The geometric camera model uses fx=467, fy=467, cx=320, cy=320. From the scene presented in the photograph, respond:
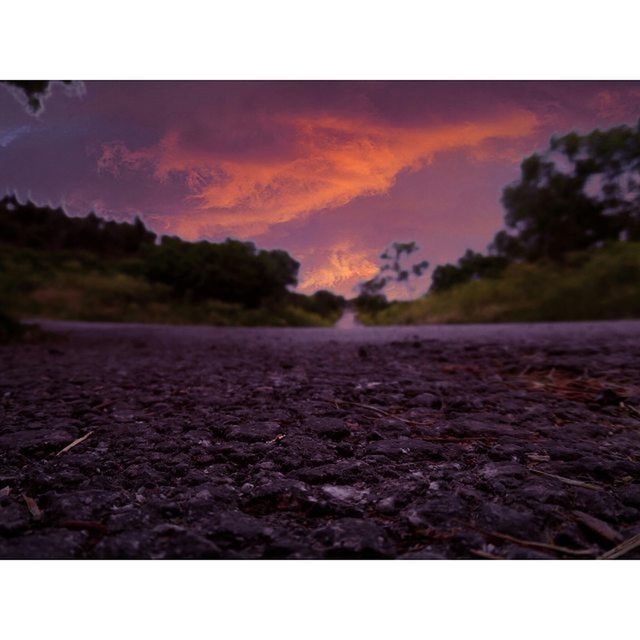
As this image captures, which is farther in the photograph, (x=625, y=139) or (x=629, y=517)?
(x=625, y=139)

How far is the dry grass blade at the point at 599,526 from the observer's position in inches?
40.1

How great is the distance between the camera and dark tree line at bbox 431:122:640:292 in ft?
9.61

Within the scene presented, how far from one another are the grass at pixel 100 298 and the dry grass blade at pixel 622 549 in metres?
2.57

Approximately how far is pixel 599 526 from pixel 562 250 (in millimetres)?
3240

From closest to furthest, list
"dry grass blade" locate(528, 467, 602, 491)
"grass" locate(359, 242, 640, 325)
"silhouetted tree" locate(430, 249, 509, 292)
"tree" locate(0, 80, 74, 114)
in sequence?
"dry grass blade" locate(528, 467, 602, 491), "tree" locate(0, 80, 74, 114), "silhouetted tree" locate(430, 249, 509, 292), "grass" locate(359, 242, 640, 325)

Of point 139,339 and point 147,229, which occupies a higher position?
point 147,229

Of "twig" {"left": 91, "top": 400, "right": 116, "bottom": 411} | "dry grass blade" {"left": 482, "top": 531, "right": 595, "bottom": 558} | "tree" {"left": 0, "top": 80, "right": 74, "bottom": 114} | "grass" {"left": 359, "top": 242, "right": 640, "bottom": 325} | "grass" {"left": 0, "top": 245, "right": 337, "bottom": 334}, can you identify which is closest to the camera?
"dry grass blade" {"left": 482, "top": 531, "right": 595, "bottom": 558}

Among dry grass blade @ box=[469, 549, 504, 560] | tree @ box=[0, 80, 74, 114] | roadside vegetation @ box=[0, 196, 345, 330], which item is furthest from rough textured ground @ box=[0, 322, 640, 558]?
tree @ box=[0, 80, 74, 114]

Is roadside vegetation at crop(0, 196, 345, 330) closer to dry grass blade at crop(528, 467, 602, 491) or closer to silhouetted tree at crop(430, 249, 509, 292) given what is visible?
silhouetted tree at crop(430, 249, 509, 292)

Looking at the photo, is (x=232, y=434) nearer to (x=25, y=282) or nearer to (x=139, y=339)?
(x=139, y=339)

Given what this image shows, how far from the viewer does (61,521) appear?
1061 mm

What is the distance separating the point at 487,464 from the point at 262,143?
2.25m

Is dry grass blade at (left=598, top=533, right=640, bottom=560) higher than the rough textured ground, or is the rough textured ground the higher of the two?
the rough textured ground

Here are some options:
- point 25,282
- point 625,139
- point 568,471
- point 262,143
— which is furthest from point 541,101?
point 25,282
